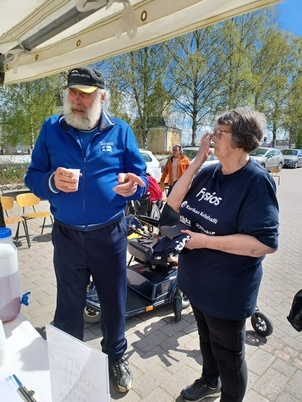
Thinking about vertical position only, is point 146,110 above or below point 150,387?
above

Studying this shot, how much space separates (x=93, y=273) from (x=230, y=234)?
3.18 ft

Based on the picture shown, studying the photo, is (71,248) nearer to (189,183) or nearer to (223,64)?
(189,183)

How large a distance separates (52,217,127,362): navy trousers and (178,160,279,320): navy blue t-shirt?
1.69ft

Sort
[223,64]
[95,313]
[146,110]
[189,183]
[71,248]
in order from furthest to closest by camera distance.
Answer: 1. [223,64]
2. [146,110]
3. [95,313]
4. [71,248]
5. [189,183]

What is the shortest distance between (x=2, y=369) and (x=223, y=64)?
68.9 feet

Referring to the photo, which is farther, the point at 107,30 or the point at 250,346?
the point at 250,346

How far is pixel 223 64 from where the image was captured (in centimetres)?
1905

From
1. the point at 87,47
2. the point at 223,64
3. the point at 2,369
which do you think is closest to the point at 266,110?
the point at 223,64

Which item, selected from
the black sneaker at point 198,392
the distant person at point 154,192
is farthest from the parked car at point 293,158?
the black sneaker at point 198,392

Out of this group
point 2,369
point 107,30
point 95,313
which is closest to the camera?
point 2,369

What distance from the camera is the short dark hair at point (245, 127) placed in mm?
1480

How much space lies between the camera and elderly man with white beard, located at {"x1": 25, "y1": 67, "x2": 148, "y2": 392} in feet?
5.98

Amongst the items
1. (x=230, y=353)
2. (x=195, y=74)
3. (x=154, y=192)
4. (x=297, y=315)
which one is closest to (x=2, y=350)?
(x=230, y=353)

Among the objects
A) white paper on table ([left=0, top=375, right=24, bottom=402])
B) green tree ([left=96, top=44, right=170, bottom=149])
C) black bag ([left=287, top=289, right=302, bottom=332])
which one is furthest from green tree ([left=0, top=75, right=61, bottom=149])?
black bag ([left=287, top=289, right=302, bottom=332])
